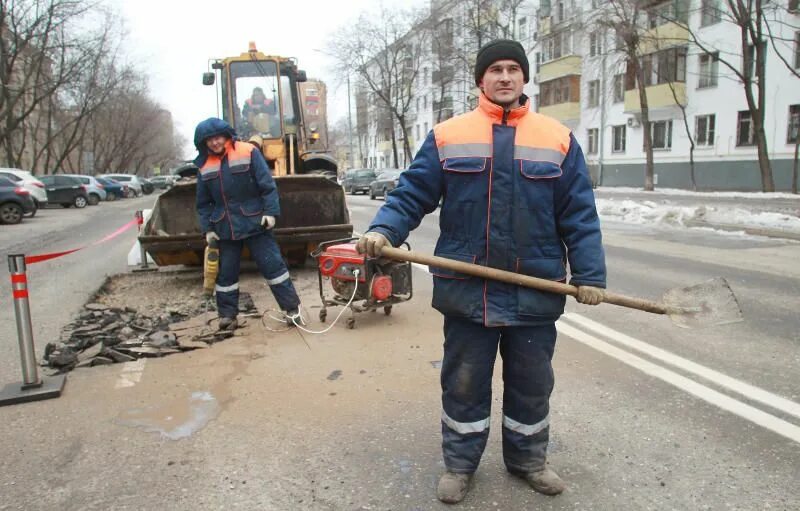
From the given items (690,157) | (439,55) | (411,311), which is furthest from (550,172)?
(439,55)

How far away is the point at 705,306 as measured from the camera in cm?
300

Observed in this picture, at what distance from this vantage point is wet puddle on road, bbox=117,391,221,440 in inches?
131

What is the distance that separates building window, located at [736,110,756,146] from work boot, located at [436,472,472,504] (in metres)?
27.9

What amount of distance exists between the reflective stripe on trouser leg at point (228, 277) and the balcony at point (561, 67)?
33.4 m

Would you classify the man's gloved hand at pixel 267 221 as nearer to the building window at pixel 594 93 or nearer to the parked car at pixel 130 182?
the building window at pixel 594 93

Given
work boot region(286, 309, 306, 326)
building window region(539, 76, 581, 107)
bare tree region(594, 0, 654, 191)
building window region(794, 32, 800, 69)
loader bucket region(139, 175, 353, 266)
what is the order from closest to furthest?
work boot region(286, 309, 306, 326) < loader bucket region(139, 175, 353, 266) < bare tree region(594, 0, 654, 191) < building window region(794, 32, 800, 69) < building window region(539, 76, 581, 107)

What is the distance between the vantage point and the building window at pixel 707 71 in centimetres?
2706

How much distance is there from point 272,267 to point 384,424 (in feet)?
8.07

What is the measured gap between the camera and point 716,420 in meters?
3.26

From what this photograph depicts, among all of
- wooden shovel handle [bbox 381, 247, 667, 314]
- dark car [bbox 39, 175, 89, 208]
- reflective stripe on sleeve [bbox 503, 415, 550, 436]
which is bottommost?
reflective stripe on sleeve [bbox 503, 415, 550, 436]

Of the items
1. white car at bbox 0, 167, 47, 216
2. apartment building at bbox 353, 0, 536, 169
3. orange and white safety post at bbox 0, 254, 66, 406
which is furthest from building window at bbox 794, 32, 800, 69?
white car at bbox 0, 167, 47, 216

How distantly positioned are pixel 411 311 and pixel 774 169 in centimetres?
2470

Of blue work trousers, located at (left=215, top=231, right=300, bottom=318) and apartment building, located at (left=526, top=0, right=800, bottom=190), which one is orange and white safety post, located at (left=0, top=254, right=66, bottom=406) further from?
apartment building, located at (left=526, top=0, right=800, bottom=190)

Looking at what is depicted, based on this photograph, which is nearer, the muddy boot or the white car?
the muddy boot
